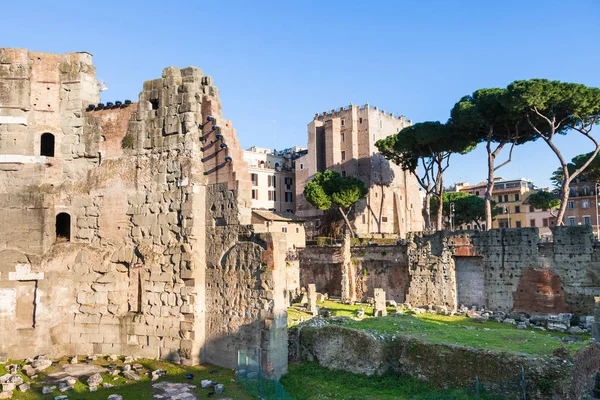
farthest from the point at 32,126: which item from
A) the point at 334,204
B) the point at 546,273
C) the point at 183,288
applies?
the point at 334,204

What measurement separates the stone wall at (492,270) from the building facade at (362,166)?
24566mm

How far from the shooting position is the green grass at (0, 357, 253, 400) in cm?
1227

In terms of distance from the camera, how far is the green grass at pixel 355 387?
38.2ft

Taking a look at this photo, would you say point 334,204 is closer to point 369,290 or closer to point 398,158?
point 398,158

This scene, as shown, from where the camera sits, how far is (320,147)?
61.8 metres

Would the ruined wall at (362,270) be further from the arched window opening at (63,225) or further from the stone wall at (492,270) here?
the arched window opening at (63,225)

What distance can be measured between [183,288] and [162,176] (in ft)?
12.4

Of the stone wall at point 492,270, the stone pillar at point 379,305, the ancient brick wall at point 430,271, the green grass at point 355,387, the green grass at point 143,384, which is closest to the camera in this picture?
the green grass at point 355,387

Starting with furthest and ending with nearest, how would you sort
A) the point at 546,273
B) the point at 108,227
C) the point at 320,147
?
the point at 320,147, the point at 546,273, the point at 108,227

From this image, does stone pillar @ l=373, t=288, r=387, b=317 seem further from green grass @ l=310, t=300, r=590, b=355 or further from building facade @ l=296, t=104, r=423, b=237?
building facade @ l=296, t=104, r=423, b=237

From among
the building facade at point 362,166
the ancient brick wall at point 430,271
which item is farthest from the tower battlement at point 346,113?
the ancient brick wall at point 430,271

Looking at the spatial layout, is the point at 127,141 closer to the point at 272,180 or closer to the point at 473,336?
the point at 473,336

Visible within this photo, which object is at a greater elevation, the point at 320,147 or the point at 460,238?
the point at 320,147

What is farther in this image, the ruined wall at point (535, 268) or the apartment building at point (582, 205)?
the apartment building at point (582, 205)
